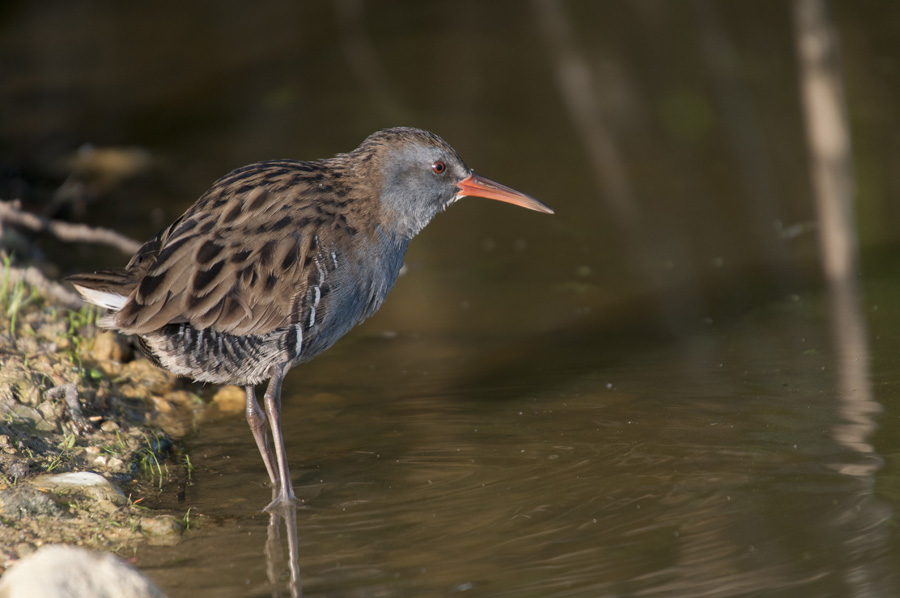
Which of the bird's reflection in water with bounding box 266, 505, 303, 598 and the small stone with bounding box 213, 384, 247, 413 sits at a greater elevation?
the small stone with bounding box 213, 384, 247, 413

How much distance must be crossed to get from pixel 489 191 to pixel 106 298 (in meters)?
1.80

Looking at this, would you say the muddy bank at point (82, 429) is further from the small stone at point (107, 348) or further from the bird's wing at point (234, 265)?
the bird's wing at point (234, 265)

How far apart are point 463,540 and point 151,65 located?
7457mm

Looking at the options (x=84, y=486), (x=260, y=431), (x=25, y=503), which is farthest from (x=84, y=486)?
(x=260, y=431)

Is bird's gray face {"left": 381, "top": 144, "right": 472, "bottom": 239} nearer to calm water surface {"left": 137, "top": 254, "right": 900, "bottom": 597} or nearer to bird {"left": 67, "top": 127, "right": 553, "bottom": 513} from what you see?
bird {"left": 67, "top": 127, "right": 553, "bottom": 513}

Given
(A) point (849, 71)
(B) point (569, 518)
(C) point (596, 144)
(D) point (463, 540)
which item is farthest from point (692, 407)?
(A) point (849, 71)

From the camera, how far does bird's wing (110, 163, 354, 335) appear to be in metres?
4.20

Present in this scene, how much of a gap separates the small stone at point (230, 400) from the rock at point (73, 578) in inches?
Answer: 78.8

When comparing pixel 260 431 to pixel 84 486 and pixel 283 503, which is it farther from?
pixel 84 486

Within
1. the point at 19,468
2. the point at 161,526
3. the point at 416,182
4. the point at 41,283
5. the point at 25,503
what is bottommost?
the point at 161,526

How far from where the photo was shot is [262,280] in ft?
14.0

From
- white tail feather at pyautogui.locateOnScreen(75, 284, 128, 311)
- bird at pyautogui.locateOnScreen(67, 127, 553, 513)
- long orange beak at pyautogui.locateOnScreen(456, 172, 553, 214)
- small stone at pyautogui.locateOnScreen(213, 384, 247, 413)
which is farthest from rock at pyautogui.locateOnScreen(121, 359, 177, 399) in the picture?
long orange beak at pyautogui.locateOnScreen(456, 172, 553, 214)

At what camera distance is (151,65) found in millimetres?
9969

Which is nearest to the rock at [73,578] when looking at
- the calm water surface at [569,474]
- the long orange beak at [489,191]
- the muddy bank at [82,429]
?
the calm water surface at [569,474]
